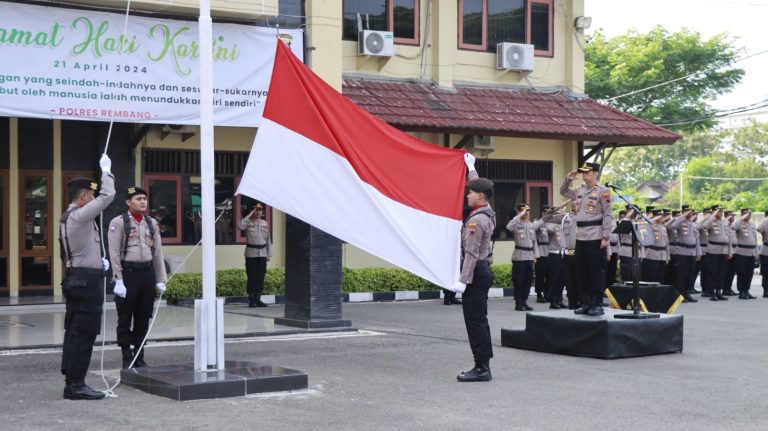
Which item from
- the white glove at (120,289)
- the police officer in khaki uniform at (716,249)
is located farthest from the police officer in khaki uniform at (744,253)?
A: the white glove at (120,289)

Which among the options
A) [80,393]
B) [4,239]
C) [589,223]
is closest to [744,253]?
[589,223]

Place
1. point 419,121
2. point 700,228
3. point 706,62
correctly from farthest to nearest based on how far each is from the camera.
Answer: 1. point 706,62
2. point 700,228
3. point 419,121

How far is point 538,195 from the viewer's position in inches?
1015

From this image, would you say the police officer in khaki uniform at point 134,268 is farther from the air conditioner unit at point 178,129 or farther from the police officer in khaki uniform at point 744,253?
the police officer in khaki uniform at point 744,253

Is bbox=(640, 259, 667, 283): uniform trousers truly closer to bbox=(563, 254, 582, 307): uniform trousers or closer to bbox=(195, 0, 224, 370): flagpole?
bbox=(563, 254, 582, 307): uniform trousers

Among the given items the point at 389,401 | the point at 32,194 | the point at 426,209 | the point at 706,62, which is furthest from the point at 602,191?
the point at 706,62

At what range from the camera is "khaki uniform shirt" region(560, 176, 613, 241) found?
539 inches

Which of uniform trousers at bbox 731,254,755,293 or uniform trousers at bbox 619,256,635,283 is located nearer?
uniform trousers at bbox 619,256,635,283

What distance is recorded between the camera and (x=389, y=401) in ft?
32.0

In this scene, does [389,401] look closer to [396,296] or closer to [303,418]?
[303,418]

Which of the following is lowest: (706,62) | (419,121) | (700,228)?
(700,228)

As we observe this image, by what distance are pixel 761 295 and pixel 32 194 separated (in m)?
16.5

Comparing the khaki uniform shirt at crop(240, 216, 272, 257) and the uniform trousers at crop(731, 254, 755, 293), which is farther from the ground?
the khaki uniform shirt at crop(240, 216, 272, 257)

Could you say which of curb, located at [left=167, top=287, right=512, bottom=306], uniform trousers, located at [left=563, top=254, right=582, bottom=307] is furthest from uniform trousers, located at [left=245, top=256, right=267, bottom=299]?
uniform trousers, located at [left=563, top=254, right=582, bottom=307]
